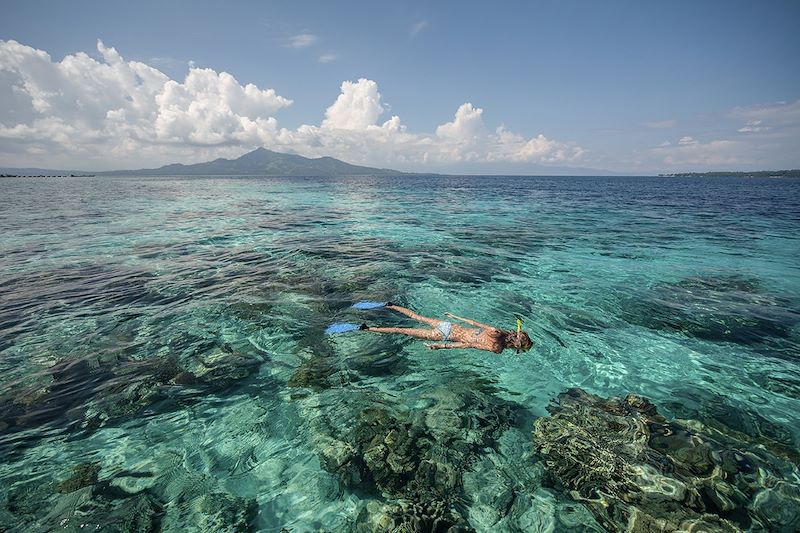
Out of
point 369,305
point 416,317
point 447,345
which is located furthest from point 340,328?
point 447,345

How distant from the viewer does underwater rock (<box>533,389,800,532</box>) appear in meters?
5.61

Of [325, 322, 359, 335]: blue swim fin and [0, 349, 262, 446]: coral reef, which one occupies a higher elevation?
[325, 322, 359, 335]: blue swim fin

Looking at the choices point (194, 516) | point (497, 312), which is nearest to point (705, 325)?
point (497, 312)

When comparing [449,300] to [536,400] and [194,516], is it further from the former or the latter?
[194,516]

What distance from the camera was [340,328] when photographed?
11.8m

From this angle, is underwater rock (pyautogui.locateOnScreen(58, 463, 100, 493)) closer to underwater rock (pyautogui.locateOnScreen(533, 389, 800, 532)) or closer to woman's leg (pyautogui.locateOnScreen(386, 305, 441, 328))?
underwater rock (pyautogui.locateOnScreen(533, 389, 800, 532))

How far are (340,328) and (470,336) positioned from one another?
443cm

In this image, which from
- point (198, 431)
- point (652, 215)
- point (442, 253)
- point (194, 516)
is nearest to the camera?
point (194, 516)

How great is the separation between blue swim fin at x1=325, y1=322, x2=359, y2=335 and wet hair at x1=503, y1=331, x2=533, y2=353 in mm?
5068

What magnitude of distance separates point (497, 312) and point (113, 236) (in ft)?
96.3

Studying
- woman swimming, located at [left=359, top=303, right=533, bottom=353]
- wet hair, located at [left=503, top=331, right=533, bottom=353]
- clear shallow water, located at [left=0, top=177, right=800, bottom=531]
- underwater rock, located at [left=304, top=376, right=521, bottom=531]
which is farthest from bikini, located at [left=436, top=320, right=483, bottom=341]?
underwater rock, located at [left=304, top=376, right=521, bottom=531]

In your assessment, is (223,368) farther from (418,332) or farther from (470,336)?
(470,336)

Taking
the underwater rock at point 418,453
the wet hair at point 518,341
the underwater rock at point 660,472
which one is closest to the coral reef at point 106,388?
the underwater rock at point 418,453

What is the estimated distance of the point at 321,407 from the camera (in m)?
8.23
